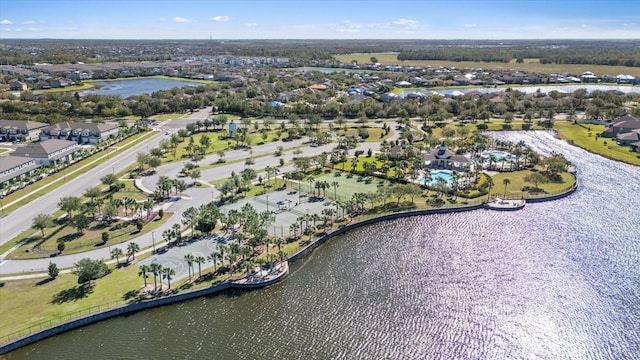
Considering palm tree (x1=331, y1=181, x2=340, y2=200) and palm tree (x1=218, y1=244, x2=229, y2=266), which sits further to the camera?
palm tree (x1=331, y1=181, x2=340, y2=200)

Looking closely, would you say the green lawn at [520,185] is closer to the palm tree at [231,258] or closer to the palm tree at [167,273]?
the palm tree at [231,258]

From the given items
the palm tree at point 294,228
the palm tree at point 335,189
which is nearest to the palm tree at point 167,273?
the palm tree at point 294,228

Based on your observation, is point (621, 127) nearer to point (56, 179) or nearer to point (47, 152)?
point (56, 179)

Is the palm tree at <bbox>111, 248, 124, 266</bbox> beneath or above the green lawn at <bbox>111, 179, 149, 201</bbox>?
beneath

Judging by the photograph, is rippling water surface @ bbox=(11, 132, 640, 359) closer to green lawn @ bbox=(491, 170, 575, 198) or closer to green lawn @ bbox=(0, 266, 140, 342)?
green lawn @ bbox=(0, 266, 140, 342)

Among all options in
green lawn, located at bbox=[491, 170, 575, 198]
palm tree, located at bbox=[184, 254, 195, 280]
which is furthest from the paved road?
green lawn, located at bbox=[491, 170, 575, 198]
